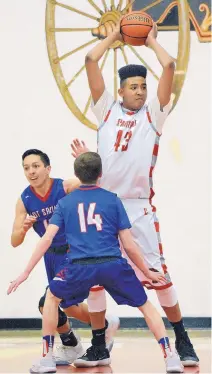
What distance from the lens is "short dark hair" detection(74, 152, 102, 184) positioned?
5320mm

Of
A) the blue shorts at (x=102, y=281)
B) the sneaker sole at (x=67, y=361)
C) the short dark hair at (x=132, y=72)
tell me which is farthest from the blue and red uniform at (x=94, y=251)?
the short dark hair at (x=132, y=72)

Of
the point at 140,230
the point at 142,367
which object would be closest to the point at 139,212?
the point at 140,230

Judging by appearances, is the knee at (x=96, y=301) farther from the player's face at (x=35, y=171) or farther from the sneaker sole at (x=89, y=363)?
the player's face at (x=35, y=171)

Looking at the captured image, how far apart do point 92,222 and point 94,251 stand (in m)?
0.17

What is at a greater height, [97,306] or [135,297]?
[135,297]

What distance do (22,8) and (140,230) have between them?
3048mm

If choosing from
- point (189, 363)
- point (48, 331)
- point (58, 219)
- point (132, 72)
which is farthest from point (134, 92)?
point (189, 363)

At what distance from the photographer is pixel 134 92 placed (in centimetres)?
580

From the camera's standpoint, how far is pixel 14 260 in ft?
25.7

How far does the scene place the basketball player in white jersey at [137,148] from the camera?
5.62 m

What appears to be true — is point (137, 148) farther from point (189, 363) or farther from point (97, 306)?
point (189, 363)

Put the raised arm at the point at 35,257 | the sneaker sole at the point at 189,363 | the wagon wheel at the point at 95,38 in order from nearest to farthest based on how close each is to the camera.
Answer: the raised arm at the point at 35,257 → the sneaker sole at the point at 189,363 → the wagon wheel at the point at 95,38

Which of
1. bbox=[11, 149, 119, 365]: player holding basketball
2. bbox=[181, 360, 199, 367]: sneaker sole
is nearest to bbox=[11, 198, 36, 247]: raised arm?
bbox=[11, 149, 119, 365]: player holding basketball

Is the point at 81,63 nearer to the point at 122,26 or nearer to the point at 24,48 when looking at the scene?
the point at 24,48
